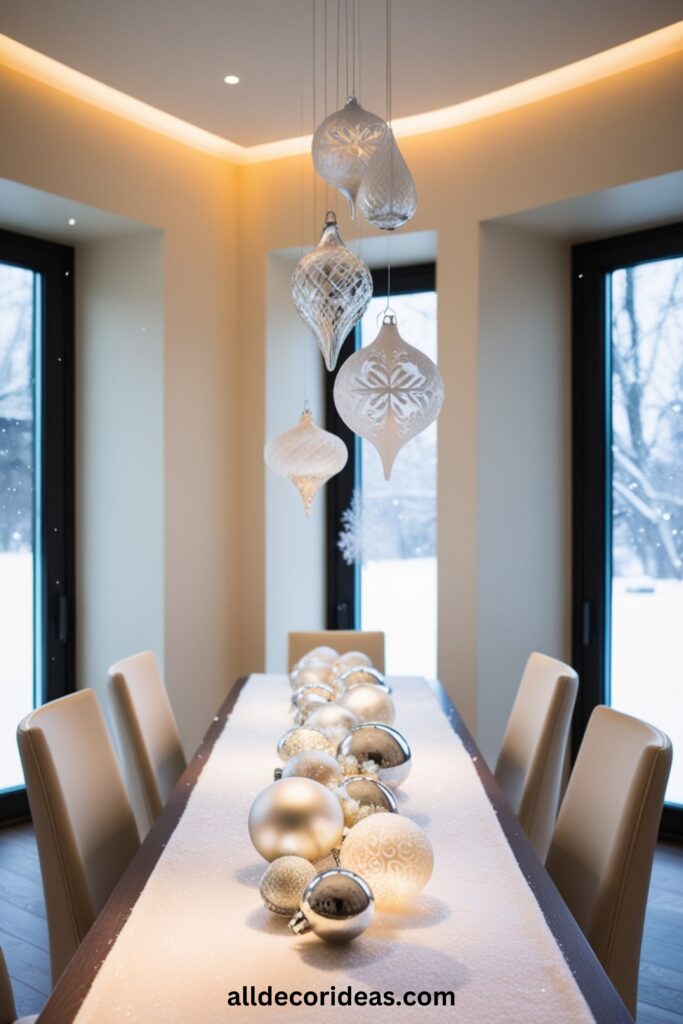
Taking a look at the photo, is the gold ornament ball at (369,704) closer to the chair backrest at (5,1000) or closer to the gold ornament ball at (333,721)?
the gold ornament ball at (333,721)

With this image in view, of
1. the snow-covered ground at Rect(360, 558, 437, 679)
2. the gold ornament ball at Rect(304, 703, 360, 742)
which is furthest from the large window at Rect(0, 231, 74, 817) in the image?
the gold ornament ball at Rect(304, 703, 360, 742)

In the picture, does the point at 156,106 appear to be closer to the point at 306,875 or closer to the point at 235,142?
the point at 235,142

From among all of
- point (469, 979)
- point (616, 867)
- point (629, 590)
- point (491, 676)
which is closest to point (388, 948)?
point (469, 979)

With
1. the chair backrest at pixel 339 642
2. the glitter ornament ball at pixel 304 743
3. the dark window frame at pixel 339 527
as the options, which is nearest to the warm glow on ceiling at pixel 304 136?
the dark window frame at pixel 339 527

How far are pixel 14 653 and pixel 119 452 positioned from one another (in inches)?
38.5

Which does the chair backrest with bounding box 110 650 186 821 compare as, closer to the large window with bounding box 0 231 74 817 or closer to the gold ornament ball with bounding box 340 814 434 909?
the gold ornament ball with bounding box 340 814 434 909

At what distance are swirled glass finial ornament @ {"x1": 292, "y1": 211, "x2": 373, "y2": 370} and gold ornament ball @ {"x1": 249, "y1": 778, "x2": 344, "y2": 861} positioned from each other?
1.25 m

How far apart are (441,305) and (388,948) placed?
3.14 meters

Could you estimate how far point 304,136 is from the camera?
421 centimetres

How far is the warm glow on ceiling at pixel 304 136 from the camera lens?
3.42 m

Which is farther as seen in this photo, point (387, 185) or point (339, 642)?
point (339, 642)

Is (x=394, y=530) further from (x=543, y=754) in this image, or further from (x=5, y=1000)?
(x=5, y=1000)

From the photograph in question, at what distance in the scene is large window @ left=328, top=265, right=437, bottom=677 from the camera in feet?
15.1

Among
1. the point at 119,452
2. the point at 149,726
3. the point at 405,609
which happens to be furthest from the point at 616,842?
the point at 119,452
